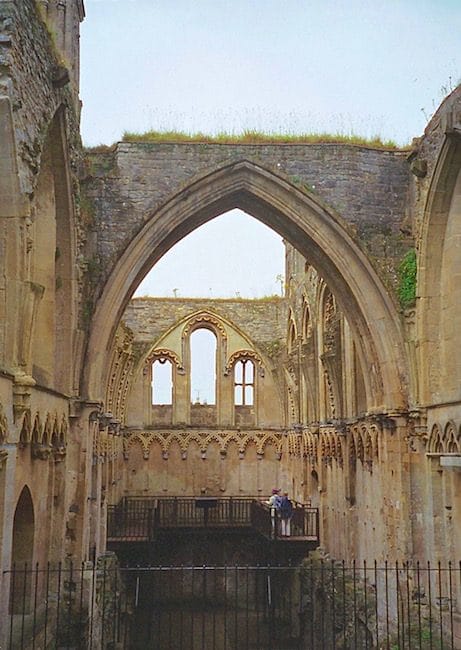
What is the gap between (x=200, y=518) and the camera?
73.7 ft

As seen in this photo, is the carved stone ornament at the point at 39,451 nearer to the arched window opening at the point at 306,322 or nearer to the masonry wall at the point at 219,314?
the arched window opening at the point at 306,322

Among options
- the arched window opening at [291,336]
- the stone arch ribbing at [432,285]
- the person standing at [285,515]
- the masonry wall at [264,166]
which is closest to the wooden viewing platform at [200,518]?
the person standing at [285,515]

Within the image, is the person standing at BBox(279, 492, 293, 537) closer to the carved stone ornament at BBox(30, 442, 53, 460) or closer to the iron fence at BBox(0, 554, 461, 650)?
the iron fence at BBox(0, 554, 461, 650)

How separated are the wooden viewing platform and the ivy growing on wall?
715cm

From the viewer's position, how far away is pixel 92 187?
13930 mm

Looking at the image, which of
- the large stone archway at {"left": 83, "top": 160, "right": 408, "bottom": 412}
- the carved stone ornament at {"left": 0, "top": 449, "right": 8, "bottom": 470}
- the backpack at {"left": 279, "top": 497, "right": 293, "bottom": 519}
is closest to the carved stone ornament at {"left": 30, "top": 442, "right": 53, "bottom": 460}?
the carved stone ornament at {"left": 0, "top": 449, "right": 8, "bottom": 470}

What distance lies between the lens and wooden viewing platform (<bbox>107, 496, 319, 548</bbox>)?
18891 millimetres

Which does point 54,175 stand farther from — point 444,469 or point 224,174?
point 444,469

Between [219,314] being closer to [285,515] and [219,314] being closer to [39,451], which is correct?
[285,515]

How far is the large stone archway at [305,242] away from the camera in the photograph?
13.4m

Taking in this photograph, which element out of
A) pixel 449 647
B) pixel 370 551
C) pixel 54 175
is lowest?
pixel 449 647

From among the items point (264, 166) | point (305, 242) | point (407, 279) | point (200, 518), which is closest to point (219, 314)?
point (200, 518)

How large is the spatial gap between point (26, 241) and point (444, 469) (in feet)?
24.2

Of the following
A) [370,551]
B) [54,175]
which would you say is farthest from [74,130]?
[370,551]
